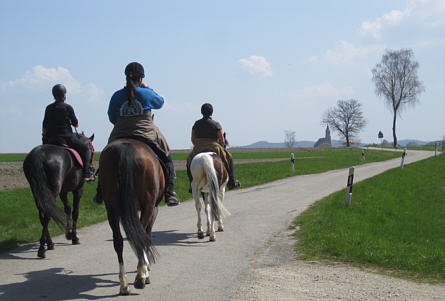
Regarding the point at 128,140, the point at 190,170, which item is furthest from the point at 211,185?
the point at 128,140

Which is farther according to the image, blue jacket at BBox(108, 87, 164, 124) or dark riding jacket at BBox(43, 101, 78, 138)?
dark riding jacket at BBox(43, 101, 78, 138)

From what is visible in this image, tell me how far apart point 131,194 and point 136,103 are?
4.90 ft

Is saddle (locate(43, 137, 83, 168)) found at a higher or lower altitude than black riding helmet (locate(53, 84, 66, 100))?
lower

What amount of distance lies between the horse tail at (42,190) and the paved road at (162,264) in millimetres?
707

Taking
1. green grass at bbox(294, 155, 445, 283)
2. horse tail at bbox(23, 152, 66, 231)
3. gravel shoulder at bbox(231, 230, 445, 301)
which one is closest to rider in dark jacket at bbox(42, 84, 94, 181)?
horse tail at bbox(23, 152, 66, 231)

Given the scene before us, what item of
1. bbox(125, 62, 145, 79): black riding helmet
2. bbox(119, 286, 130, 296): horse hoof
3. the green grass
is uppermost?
bbox(125, 62, 145, 79): black riding helmet

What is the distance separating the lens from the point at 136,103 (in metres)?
6.40

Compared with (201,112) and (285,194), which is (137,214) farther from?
(285,194)

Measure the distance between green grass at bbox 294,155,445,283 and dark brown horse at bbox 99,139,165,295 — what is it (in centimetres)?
332

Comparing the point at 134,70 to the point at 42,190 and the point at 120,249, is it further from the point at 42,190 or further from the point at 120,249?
the point at 42,190

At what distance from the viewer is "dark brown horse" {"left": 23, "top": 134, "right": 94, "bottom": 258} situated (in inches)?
299

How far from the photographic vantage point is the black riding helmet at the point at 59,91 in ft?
29.1

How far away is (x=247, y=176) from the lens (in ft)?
79.6

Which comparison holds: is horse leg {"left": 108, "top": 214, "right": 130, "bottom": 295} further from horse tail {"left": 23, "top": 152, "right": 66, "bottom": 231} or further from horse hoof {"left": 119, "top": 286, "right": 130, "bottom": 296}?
horse tail {"left": 23, "top": 152, "right": 66, "bottom": 231}
